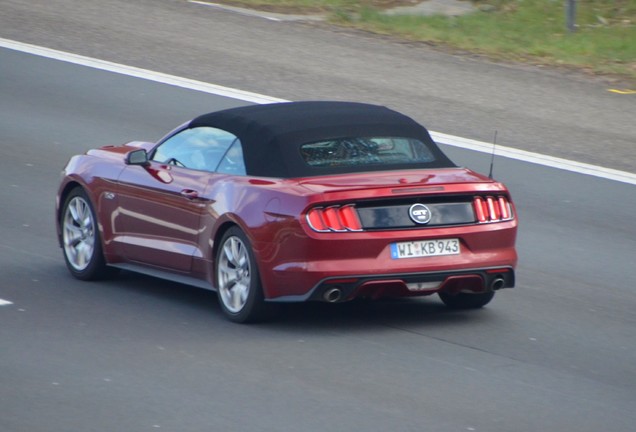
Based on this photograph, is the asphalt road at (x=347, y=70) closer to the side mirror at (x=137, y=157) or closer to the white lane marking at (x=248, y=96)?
the white lane marking at (x=248, y=96)

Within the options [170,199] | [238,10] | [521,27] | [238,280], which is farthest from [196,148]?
[238,10]

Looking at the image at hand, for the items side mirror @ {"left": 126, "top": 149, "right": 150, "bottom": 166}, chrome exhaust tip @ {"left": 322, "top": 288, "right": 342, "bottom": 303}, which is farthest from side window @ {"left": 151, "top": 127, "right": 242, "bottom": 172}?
chrome exhaust tip @ {"left": 322, "top": 288, "right": 342, "bottom": 303}

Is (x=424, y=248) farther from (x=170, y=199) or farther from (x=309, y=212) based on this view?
(x=170, y=199)

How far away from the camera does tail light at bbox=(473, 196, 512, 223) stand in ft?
30.0

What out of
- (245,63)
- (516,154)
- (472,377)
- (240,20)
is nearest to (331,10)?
(240,20)

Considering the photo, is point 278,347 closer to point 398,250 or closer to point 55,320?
point 398,250

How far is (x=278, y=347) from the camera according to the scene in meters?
8.65

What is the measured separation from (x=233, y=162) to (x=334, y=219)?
1.11 m

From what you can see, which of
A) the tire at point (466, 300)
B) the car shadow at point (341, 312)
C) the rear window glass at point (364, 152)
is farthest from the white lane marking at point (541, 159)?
the rear window glass at point (364, 152)

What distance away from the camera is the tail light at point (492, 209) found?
914 centimetres

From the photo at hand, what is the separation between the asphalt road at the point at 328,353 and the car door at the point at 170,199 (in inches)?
15.1

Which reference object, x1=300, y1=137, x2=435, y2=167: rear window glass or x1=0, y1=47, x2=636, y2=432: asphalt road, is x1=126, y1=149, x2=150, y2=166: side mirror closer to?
x1=0, y1=47, x2=636, y2=432: asphalt road

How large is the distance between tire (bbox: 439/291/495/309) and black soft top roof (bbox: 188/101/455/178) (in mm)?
939

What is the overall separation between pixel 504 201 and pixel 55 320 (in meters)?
3.10
